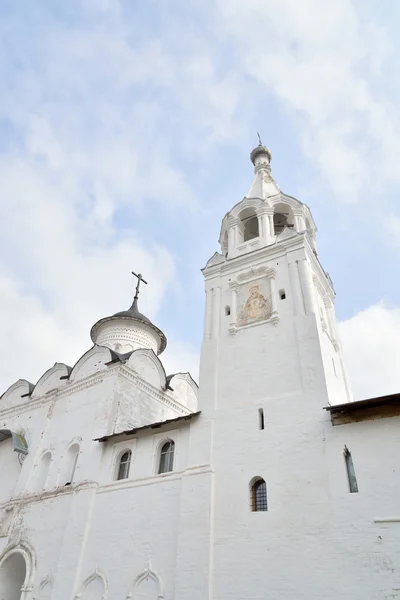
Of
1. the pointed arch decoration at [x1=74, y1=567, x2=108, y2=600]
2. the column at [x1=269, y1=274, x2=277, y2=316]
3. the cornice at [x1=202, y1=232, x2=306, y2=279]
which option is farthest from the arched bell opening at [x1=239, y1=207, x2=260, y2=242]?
the pointed arch decoration at [x1=74, y1=567, x2=108, y2=600]

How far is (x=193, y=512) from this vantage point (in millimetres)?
9898

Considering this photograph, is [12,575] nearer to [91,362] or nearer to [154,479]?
[154,479]

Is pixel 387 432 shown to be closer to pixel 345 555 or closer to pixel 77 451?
pixel 345 555

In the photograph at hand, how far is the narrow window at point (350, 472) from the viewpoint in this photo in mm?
8624

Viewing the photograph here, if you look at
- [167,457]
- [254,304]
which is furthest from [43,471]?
[254,304]

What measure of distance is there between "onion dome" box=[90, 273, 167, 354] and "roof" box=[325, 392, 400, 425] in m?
11.1

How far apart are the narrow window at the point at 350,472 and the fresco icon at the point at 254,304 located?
186 inches

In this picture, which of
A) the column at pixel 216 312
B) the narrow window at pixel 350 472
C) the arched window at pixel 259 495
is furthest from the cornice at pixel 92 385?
the narrow window at pixel 350 472

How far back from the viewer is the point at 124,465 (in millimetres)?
12570

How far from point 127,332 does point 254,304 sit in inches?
306

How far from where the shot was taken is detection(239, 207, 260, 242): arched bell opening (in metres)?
17.2

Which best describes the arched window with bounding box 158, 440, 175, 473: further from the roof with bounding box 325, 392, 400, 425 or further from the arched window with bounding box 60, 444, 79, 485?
the roof with bounding box 325, 392, 400, 425

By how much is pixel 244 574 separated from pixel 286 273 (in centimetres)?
820

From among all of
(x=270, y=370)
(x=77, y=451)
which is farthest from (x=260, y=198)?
(x=77, y=451)
